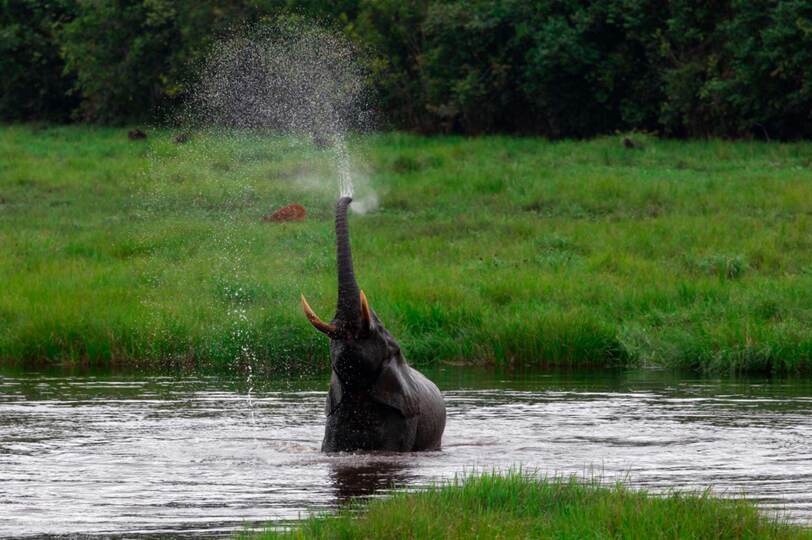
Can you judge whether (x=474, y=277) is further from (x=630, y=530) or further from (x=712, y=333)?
(x=630, y=530)

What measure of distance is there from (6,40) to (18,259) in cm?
3026

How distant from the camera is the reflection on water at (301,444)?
8.59 metres

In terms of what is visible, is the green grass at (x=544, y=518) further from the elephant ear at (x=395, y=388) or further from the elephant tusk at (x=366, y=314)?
the elephant ear at (x=395, y=388)

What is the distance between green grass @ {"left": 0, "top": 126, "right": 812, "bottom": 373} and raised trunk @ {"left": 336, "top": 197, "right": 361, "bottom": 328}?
648cm

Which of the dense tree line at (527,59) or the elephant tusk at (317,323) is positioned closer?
the elephant tusk at (317,323)

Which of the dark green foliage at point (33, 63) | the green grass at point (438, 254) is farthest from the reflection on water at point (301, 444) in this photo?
the dark green foliage at point (33, 63)

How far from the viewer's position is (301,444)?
1095 cm

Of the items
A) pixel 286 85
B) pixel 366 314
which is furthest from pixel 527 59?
pixel 366 314

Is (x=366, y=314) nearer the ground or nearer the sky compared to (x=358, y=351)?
nearer the sky

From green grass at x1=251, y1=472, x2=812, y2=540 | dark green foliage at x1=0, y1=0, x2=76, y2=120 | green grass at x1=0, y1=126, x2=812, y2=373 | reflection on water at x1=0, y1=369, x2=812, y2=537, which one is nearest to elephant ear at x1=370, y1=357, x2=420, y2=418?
reflection on water at x1=0, y1=369, x2=812, y2=537

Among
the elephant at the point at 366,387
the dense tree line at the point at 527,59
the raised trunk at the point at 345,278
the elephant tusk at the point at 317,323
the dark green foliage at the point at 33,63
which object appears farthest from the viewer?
the dark green foliage at the point at 33,63

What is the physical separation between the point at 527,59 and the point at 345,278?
29.1 meters

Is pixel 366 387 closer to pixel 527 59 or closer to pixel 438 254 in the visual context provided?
pixel 438 254

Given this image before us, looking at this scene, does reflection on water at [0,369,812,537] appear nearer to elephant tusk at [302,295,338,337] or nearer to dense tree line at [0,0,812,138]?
elephant tusk at [302,295,338,337]
